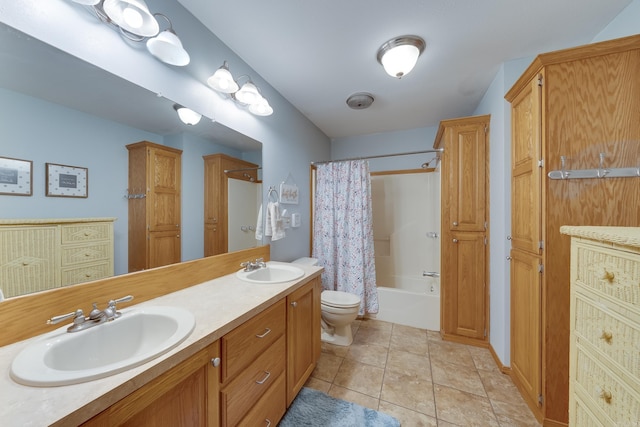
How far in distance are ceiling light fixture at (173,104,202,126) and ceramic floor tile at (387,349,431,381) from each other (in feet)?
7.33

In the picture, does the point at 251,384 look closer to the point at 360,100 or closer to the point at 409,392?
the point at 409,392

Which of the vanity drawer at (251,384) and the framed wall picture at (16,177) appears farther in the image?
the vanity drawer at (251,384)

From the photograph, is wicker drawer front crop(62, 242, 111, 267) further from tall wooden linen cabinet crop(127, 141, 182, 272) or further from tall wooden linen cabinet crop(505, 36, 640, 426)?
tall wooden linen cabinet crop(505, 36, 640, 426)

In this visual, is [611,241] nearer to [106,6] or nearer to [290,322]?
[290,322]

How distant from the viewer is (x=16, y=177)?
30.2 inches

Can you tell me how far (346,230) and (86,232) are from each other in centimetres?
212

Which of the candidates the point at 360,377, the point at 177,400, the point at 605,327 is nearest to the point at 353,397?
the point at 360,377

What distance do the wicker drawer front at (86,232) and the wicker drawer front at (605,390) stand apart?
191 cm

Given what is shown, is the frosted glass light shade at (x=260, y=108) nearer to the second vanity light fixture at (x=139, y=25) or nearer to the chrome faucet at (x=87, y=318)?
the second vanity light fixture at (x=139, y=25)

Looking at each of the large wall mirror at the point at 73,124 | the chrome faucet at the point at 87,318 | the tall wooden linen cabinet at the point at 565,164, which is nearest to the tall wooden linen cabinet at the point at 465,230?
the tall wooden linen cabinet at the point at 565,164

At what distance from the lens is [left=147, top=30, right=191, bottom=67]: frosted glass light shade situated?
1.06 m

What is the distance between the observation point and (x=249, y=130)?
177 cm

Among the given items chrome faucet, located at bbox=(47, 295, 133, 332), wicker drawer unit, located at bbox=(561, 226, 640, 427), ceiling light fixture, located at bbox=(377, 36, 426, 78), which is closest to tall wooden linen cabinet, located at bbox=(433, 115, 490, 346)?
ceiling light fixture, located at bbox=(377, 36, 426, 78)

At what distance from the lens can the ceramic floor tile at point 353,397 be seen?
142cm
